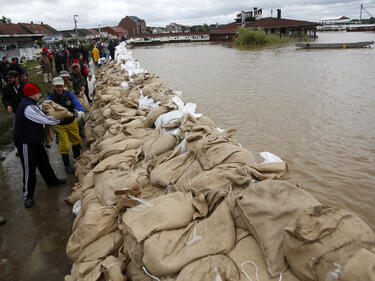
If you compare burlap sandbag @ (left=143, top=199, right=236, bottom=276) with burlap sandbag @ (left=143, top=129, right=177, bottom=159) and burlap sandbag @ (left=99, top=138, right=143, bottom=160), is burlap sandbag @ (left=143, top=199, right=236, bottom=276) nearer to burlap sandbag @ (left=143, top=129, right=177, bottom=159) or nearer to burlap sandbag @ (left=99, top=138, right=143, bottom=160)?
burlap sandbag @ (left=143, top=129, right=177, bottom=159)

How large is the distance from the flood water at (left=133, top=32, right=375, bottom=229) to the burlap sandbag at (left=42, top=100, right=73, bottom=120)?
289 centimetres

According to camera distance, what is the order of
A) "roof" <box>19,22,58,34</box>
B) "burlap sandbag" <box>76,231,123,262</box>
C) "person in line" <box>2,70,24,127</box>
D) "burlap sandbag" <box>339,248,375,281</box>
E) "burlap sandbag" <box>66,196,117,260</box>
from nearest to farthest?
"burlap sandbag" <box>339,248,375,281</box> < "burlap sandbag" <box>76,231,123,262</box> < "burlap sandbag" <box>66,196,117,260</box> < "person in line" <box>2,70,24,127</box> < "roof" <box>19,22,58,34</box>

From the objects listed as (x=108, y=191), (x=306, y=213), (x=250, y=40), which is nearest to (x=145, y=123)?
(x=108, y=191)

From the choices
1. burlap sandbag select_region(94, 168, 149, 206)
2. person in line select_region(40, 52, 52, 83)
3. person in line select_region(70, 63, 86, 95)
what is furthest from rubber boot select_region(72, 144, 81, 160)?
person in line select_region(40, 52, 52, 83)

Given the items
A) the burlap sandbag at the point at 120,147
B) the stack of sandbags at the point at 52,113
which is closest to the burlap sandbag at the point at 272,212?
the burlap sandbag at the point at 120,147

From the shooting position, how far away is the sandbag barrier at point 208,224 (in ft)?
4.28

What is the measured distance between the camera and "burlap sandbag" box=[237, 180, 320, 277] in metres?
1.49

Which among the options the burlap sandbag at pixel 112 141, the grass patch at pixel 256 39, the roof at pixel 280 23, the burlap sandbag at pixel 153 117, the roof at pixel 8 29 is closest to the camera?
the burlap sandbag at pixel 112 141

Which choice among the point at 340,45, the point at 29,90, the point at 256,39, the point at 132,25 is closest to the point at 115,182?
the point at 29,90

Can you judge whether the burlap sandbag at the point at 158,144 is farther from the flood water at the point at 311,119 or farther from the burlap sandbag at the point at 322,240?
the burlap sandbag at the point at 322,240

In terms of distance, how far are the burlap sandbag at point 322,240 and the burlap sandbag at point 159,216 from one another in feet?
2.33

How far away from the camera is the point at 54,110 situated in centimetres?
363

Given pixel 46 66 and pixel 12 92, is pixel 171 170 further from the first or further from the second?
pixel 46 66

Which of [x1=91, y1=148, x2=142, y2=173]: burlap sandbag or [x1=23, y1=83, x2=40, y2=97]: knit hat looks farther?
[x1=23, y1=83, x2=40, y2=97]: knit hat
